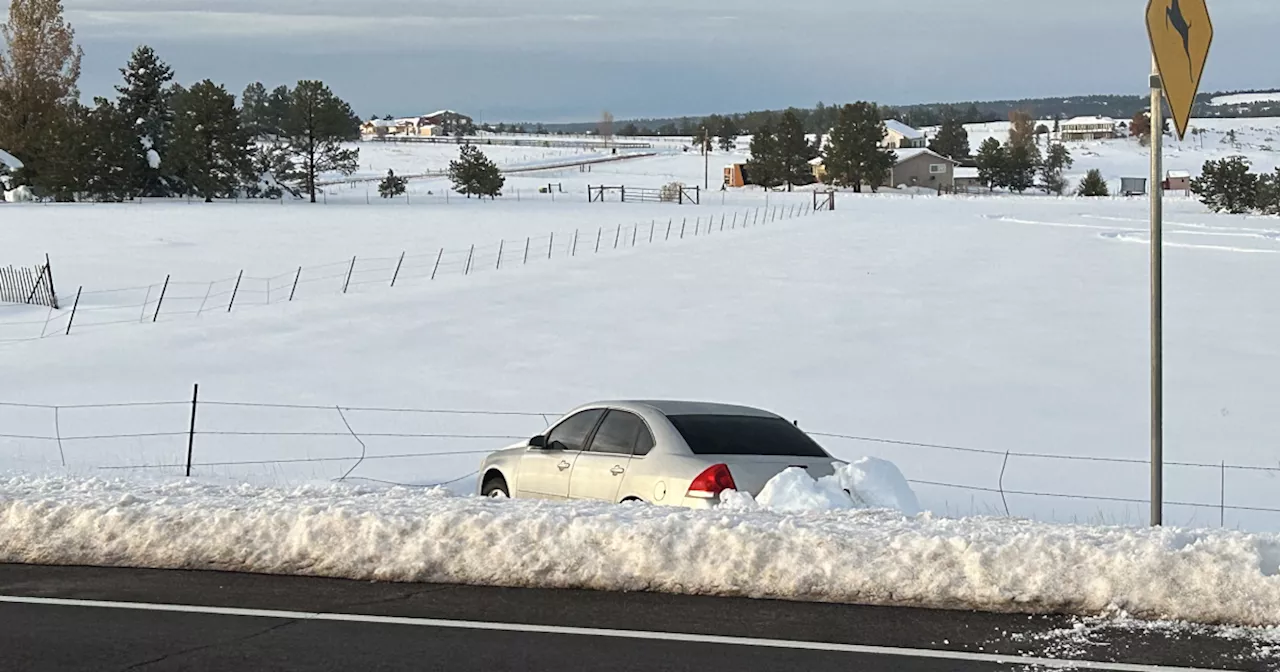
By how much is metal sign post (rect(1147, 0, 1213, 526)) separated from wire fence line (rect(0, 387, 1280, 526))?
6.55m

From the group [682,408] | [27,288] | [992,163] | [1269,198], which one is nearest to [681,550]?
[682,408]

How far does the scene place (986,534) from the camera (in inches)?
347

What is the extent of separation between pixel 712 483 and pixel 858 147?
9948 cm

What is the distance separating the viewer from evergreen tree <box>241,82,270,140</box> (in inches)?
3549

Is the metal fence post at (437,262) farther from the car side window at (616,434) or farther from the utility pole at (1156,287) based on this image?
the utility pole at (1156,287)

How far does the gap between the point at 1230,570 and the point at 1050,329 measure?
23493mm

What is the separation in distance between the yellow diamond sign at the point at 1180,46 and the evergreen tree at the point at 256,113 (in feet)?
249

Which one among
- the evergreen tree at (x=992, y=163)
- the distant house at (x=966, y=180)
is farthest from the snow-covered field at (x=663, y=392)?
the distant house at (x=966, y=180)

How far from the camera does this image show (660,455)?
35.8 feet

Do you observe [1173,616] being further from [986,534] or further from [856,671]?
[856,671]

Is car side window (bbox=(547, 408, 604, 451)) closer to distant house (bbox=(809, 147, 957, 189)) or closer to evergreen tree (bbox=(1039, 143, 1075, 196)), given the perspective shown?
distant house (bbox=(809, 147, 957, 189))

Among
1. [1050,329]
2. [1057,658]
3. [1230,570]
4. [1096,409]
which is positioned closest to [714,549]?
[1057,658]

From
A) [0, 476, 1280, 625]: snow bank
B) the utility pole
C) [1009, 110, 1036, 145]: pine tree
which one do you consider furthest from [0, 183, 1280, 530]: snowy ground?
[1009, 110, 1036, 145]: pine tree

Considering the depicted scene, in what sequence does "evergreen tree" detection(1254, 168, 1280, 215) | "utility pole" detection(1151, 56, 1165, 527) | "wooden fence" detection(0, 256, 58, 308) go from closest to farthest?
"utility pole" detection(1151, 56, 1165, 527) → "wooden fence" detection(0, 256, 58, 308) → "evergreen tree" detection(1254, 168, 1280, 215)
